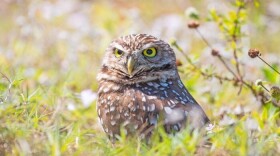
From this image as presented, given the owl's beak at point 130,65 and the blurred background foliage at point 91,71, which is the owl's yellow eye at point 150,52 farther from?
the blurred background foliage at point 91,71

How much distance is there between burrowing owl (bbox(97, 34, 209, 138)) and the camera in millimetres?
4383

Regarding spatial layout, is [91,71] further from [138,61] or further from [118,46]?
[138,61]

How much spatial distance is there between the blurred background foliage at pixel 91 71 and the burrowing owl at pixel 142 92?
20cm

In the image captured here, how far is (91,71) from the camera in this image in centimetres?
748

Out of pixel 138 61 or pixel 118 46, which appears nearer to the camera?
pixel 138 61

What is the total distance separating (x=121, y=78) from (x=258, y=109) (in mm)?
Result: 1544

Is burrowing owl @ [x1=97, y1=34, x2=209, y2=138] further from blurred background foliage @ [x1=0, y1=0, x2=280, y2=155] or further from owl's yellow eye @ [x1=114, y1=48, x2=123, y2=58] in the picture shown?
blurred background foliage @ [x1=0, y1=0, x2=280, y2=155]

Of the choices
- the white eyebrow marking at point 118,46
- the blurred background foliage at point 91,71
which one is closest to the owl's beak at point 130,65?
the white eyebrow marking at point 118,46

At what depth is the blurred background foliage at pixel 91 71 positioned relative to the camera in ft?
12.9

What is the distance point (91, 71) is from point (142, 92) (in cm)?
295

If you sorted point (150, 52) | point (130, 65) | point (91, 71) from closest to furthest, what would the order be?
point (130, 65), point (150, 52), point (91, 71)

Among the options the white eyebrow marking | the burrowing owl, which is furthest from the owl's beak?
the white eyebrow marking

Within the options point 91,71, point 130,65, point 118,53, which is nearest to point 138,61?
point 130,65

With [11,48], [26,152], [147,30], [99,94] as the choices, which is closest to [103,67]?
[99,94]
